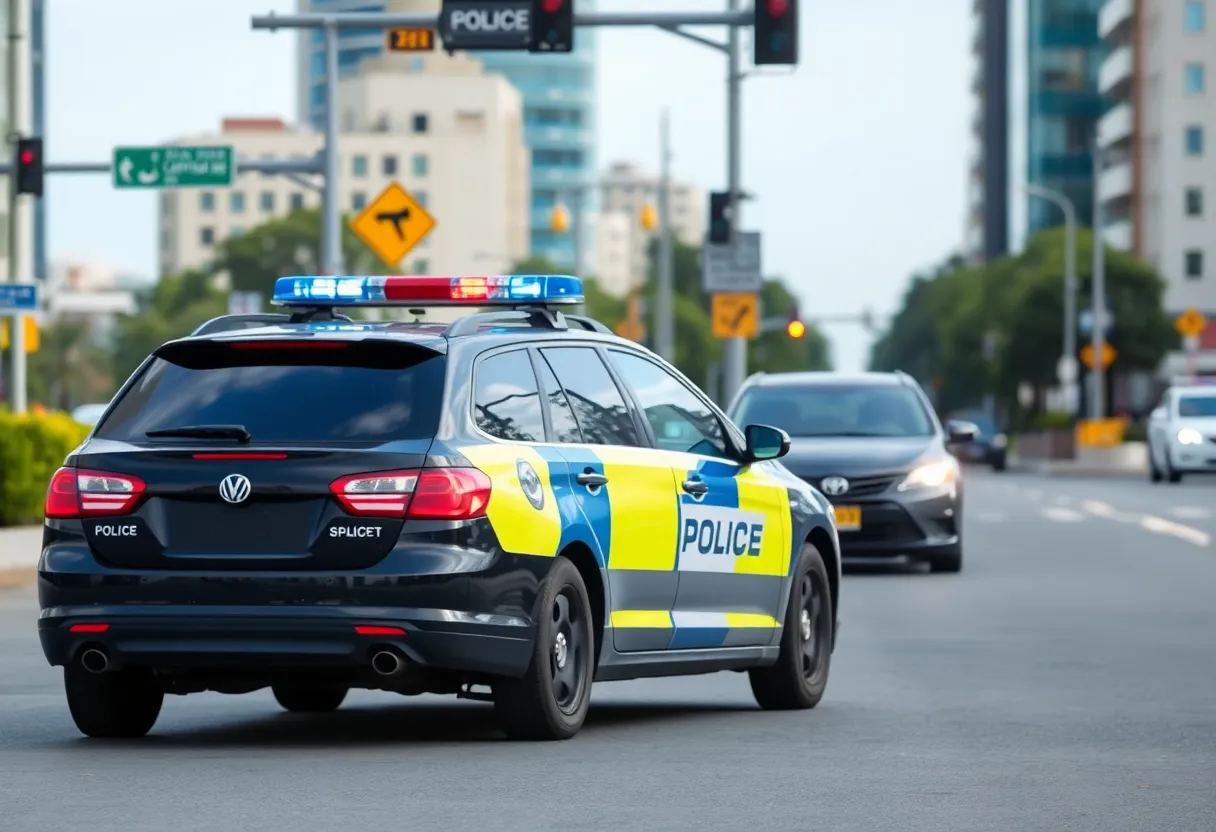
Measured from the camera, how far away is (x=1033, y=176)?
445 feet

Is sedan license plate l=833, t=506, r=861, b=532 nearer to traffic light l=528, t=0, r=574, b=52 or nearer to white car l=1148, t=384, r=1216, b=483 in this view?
traffic light l=528, t=0, r=574, b=52

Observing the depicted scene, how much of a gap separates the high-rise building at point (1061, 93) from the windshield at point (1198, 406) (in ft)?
276

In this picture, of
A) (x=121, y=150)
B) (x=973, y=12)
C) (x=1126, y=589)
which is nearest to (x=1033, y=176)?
(x=973, y=12)

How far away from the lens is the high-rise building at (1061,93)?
134250 mm

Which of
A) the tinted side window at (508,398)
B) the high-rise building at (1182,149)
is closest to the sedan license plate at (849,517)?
the tinted side window at (508,398)

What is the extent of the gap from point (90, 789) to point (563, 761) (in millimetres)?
1646

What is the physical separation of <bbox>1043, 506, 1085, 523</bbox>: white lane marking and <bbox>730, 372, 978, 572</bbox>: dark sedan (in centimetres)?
1134

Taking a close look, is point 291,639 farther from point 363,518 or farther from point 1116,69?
point 1116,69

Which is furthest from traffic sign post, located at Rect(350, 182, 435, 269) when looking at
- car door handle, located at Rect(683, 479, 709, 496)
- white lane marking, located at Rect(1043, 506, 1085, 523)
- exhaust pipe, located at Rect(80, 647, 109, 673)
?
exhaust pipe, located at Rect(80, 647, 109, 673)

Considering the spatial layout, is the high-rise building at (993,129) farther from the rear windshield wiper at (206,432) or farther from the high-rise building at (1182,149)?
the rear windshield wiper at (206,432)

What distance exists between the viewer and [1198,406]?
5038 centimetres

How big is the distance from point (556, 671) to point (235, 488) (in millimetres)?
1381

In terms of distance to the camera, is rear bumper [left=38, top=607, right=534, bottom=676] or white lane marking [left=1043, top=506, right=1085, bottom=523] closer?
rear bumper [left=38, top=607, right=534, bottom=676]

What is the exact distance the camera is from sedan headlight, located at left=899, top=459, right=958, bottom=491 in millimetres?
22125
